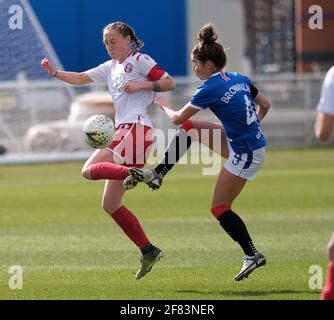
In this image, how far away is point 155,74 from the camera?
10547 mm

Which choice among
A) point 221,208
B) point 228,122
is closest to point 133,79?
point 228,122

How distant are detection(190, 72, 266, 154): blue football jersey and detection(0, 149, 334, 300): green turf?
4.09ft

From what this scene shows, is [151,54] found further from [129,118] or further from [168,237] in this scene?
[129,118]

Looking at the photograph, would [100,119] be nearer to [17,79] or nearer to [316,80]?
[17,79]

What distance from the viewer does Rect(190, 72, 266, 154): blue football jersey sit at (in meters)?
9.89

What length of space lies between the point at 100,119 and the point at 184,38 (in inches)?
943

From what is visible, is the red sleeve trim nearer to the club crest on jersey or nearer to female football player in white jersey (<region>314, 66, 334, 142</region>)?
the club crest on jersey

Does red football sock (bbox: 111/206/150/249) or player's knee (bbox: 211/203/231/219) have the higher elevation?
player's knee (bbox: 211/203/231/219)

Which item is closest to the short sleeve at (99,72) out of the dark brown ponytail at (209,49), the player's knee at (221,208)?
the dark brown ponytail at (209,49)

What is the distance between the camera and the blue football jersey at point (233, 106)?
989 centimetres

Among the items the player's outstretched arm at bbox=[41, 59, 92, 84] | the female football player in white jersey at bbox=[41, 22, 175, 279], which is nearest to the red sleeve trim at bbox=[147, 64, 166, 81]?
the female football player in white jersey at bbox=[41, 22, 175, 279]

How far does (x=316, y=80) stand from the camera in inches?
1110

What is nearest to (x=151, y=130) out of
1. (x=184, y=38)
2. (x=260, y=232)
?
(x=260, y=232)

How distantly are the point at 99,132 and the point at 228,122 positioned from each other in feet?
3.80
